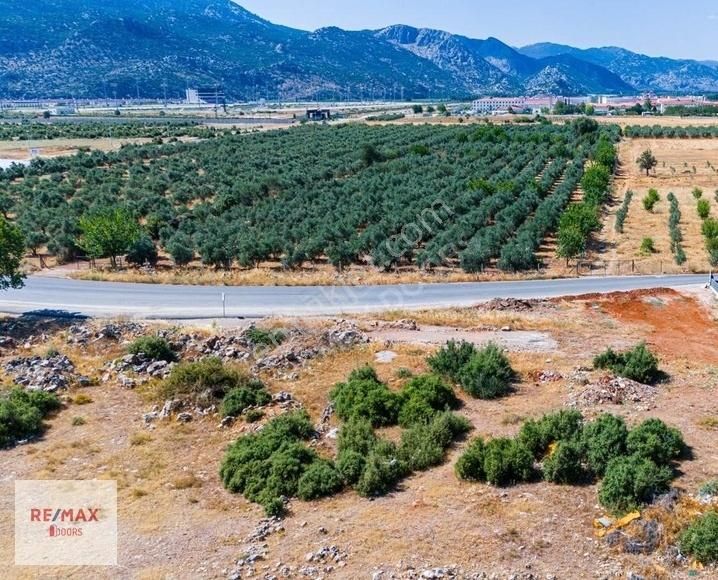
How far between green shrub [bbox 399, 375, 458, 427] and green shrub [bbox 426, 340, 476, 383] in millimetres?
1425

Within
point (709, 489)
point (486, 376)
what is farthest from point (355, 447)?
point (709, 489)

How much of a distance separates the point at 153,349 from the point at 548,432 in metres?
16.7

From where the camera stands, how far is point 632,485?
50.5 ft

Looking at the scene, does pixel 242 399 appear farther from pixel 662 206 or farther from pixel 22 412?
pixel 662 206

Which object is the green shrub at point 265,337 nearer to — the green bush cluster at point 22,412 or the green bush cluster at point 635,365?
the green bush cluster at point 22,412

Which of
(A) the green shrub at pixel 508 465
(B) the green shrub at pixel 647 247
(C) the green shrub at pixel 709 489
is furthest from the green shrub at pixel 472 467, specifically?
(B) the green shrub at pixel 647 247

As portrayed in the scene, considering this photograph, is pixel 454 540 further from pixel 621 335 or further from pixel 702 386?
pixel 621 335

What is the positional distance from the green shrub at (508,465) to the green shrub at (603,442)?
5.22 ft

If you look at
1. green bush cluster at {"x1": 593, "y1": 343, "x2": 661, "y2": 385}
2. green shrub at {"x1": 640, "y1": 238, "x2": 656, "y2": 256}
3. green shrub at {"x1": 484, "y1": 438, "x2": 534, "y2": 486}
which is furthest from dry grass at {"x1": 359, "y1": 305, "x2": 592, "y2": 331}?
green shrub at {"x1": 640, "y1": 238, "x2": 656, "y2": 256}

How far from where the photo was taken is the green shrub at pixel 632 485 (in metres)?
15.2

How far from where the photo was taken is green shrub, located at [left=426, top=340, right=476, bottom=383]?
949 inches

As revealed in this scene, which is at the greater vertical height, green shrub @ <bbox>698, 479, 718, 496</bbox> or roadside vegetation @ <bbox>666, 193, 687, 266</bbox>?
roadside vegetation @ <bbox>666, 193, 687, 266</bbox>

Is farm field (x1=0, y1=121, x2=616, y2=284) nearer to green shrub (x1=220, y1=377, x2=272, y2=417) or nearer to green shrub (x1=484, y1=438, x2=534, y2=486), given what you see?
green shrub (x1=220, y1=377, x2=272, y2=417)

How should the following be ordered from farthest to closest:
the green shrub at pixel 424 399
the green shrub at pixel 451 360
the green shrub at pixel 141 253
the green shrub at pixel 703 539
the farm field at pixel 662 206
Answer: the farm field at pixel 662 206, the green shrub at pixel 141 253, the green shrub at pixel 451 360, the green shrub at pixel 424 399, the green shrub at pixel 703 539
